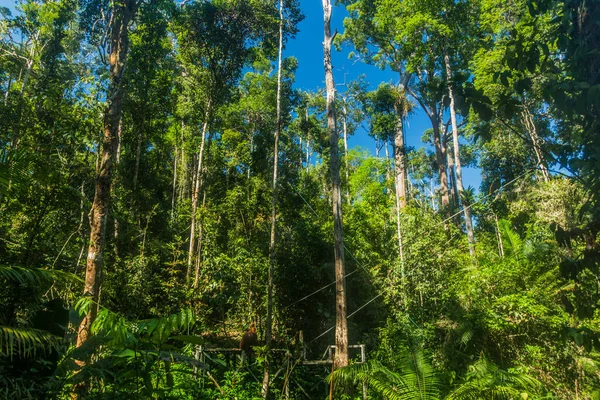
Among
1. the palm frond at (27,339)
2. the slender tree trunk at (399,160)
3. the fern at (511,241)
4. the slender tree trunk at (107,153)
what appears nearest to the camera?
the palm frond at (27,339)

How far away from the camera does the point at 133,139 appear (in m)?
13.5

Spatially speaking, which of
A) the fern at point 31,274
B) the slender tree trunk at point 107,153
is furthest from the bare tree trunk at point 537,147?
the slender tree trunk at point 107,153

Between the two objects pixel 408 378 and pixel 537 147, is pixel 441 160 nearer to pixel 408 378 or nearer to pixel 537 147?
pixel 408 378

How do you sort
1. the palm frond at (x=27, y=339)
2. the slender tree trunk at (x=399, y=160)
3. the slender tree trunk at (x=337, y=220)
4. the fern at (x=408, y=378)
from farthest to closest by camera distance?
the slender tree trunk at (x=399, y=160) < the slender tree trunk at (x=337, y=220) < the fern at (x=408, y=378) < the palm frond at (x=27, y=339)

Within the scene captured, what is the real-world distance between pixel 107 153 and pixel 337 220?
5055mm

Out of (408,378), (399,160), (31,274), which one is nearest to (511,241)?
(408,378)

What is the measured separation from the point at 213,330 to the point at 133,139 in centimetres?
728

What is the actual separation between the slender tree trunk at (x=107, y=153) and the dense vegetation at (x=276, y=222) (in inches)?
1.3

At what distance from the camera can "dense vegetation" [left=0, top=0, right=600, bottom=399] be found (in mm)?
2166

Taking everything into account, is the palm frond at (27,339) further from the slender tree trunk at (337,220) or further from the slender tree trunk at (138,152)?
the slender tree trunk at (138,152)

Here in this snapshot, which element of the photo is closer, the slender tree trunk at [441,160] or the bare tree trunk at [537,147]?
the bare tree trunk at [537,147]

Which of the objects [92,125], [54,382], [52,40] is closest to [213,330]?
[92,125]

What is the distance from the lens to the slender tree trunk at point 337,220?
7867mm

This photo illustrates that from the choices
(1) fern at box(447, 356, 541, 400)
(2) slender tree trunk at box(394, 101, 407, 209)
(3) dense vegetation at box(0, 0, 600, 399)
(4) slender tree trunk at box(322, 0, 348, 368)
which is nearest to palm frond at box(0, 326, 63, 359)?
(3) dense vegetation at box(0, 0, 600, 399)
